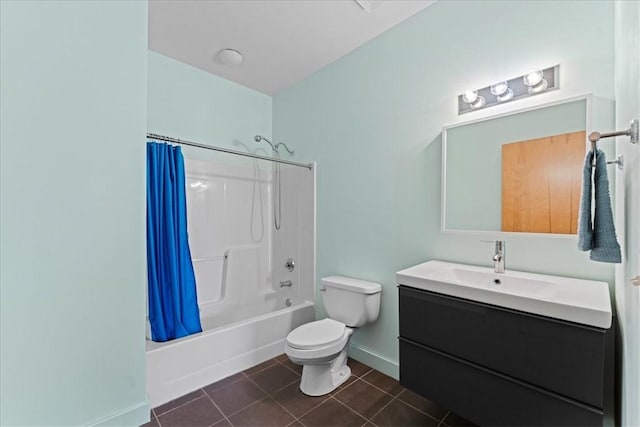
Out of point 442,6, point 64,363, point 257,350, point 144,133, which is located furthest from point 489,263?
point 64,363

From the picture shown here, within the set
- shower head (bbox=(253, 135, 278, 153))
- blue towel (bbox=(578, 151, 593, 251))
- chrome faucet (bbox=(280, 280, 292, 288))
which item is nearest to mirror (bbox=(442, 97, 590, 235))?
blue towel (bbox=(578, 151, 593, 251))

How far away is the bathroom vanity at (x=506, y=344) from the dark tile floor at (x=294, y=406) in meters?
0.33

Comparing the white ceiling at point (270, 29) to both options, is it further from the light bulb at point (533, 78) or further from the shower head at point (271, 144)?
the light bulb at point (533, 78)

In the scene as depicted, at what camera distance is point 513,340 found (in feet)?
3.84

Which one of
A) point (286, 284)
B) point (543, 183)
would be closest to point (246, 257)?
point (286, 284)

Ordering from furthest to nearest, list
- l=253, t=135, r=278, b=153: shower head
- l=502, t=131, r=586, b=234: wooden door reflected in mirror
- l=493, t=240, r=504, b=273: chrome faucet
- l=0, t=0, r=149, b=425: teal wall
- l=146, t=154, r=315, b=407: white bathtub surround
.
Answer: l=253, t=135, r=278, b=153: shower head < l=146, t=154, r=315, b=407: white bathtub surround < l=493, t=240, r=504, b=273: chrome faucet < l=502, t=131, r=586, b=234: wooden door reflected in mirror < l=0, t=0, r=149, b=425: teal wall

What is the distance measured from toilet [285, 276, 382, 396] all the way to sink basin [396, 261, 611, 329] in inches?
22.8

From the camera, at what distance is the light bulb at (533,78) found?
4.81 ft

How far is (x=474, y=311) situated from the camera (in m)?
1.28

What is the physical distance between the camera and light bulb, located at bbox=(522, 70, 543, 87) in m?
1.46

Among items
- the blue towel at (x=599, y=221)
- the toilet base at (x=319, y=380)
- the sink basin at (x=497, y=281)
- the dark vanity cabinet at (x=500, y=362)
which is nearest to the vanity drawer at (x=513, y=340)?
the dark vanity cabinet at (x=500, y=362)

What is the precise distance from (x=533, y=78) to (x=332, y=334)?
6.08 feet

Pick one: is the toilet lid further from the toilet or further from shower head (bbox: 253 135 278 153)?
shower head (bbox: 253 135 278 153)

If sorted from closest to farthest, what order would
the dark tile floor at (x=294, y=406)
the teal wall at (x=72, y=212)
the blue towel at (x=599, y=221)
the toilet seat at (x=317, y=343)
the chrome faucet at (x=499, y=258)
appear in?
the blue towel at (x=599, y=221) < the teal wall at (x=72, y=212) < the chrome faucet at (x=499, y=258) < the dark tile floor at (x=294, y=406) < the toilet seat at (x=317, y=343)
